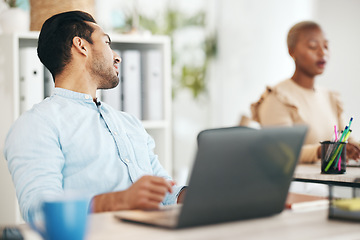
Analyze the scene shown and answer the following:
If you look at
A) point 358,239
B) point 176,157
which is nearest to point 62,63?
point 358,239

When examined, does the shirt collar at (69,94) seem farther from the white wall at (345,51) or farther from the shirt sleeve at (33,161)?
the white wall at (345,51)

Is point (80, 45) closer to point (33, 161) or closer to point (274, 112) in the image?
point (33, 161)

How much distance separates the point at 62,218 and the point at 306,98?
2110 mm

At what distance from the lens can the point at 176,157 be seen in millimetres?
4926

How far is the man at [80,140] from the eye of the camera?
145cm

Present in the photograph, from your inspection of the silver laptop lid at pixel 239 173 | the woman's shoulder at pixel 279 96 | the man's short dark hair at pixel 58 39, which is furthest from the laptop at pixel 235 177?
the woman's shoulder at pixel 279 96

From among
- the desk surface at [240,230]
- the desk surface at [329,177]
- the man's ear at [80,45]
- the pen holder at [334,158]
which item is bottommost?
the desk surface at [329,177]

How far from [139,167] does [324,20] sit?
280 centimetres

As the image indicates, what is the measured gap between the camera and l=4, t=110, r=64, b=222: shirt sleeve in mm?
1446

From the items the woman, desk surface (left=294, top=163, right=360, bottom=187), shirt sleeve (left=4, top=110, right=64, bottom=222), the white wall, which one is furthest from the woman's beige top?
shirt sleeve (left=4, top=110, right=64, bottom=222)

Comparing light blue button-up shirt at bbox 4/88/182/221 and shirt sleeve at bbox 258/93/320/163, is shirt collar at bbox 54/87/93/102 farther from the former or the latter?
shirt sleeve at bbox 258/93/320/163

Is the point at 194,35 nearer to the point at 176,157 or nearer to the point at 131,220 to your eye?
the point at 176,157

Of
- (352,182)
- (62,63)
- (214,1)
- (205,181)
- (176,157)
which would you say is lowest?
(176,157)

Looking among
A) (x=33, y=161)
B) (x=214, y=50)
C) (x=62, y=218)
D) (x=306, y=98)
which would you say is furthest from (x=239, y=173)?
(x=214, y=50)
